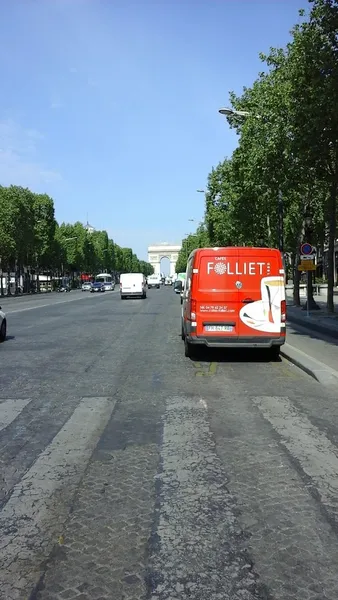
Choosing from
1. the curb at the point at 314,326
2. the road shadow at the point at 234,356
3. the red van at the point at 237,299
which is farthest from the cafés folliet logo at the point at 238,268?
the curb at the point at 314,326

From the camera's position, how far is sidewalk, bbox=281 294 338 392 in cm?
1005

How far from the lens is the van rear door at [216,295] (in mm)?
11297

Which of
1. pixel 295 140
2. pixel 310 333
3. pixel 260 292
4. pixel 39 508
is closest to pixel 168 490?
pixel 39 508

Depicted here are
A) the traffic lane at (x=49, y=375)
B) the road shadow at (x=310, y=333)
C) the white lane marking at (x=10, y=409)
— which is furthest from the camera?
the road shadow at (x=310, y=333)

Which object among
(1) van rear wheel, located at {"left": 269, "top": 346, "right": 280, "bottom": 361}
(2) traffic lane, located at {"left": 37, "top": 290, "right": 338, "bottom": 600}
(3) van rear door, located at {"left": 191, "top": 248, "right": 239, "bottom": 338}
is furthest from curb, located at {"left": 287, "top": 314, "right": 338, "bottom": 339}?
(2) traffic lane, located at {"left": 37, "top": 290, "right": 338, "bottom": 600}

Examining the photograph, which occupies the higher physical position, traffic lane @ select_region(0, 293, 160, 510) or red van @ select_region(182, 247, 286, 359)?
red van @ select_region(182, 247, 286, 359)

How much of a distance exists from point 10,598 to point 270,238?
3780 cm

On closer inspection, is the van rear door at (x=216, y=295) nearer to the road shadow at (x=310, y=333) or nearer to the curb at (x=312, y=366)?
the curb at (x=312, y=366)

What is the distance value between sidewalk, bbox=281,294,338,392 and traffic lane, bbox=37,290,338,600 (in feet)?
7.89

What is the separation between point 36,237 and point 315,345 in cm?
6223

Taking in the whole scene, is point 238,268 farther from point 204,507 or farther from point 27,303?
point 27,303

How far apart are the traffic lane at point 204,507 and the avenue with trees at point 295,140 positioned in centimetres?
1154

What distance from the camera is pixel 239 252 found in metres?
11.4

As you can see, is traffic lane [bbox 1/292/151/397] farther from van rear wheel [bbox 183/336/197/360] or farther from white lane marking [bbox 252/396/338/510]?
white lane marking [bbox 252/396/338/510]
